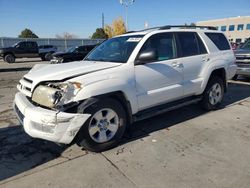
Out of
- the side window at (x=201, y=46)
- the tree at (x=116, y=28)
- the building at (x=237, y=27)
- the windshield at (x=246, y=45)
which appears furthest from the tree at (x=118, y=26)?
the side window at (x=201, y=46)

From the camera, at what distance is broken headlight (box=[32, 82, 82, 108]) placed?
128 inches

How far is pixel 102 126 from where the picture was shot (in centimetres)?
372

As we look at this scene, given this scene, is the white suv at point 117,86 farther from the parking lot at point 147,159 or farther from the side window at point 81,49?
the side window at point 81,49

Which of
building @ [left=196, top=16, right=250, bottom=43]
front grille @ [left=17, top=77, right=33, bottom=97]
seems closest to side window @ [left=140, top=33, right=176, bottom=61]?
front grille @ [left=17, top=77, right=33, bottom=97]

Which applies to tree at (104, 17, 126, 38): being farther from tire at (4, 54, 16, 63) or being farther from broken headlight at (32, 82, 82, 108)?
broken headlight at (32, 82, 82, 108)

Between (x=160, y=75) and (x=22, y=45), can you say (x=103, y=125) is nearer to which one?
(x=160, y=75)

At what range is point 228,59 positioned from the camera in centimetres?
591

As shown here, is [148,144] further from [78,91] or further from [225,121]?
[225,121]

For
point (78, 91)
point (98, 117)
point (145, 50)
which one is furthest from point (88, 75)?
point (145, 50)

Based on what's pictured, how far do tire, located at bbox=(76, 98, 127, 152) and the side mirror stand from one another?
81cm

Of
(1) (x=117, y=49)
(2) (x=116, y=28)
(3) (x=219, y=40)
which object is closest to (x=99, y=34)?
(2) (x=116, y=28)

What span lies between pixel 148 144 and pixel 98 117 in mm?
966

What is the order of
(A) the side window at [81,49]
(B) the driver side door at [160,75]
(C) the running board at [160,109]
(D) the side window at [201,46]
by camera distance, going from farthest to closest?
1. (A) the side window at [81,49]
2. (D) the side window at [201,46]
3. (C) the running board at [160,109]
4. (B) the driver side door at [160,75]

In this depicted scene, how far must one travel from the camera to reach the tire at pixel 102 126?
3.52 metres
